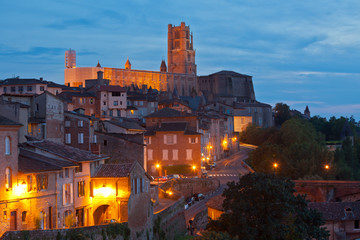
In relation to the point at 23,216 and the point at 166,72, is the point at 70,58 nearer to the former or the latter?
the point at 166,72

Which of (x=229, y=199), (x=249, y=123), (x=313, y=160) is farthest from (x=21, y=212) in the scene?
(x=249, y=123)

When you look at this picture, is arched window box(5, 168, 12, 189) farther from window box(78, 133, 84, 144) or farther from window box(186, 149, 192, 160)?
window box(186, 149, 192, 160)

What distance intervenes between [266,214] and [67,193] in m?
9.69

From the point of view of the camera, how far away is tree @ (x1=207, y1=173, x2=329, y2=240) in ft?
91.9

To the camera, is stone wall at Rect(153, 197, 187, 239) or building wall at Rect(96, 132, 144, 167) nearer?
stone wall at Rect(153, 197, 187, 239)

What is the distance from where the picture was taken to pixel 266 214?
2884 centimetres

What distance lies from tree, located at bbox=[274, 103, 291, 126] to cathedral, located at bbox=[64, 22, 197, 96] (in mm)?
35808

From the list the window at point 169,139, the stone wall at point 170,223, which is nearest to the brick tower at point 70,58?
the window at point 169,139

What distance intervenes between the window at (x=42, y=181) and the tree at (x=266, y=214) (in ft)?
28.1

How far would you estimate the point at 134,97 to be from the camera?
87062mm

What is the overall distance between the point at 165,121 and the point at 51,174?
118 ft

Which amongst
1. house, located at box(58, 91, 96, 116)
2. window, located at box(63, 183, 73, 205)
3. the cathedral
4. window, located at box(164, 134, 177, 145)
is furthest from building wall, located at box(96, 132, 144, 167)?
the cathedral

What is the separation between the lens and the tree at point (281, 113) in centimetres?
12056

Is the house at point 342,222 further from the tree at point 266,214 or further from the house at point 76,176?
the house at point 76,176
